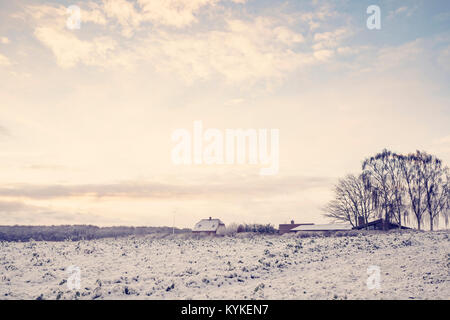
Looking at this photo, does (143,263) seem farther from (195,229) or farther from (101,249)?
(195,229)

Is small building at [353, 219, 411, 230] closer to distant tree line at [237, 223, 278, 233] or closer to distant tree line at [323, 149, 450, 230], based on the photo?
distant tree line at [323, 149, 450, 230]

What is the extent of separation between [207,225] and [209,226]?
835 millimetres

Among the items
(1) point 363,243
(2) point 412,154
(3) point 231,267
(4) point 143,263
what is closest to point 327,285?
(3) point 231,267

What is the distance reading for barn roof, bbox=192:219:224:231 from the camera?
83.3m

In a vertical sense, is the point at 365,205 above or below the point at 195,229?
above

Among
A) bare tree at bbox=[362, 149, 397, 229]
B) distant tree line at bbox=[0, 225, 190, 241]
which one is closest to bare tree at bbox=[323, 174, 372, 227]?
bare tree at bbox=[362, 149, 397, 229]

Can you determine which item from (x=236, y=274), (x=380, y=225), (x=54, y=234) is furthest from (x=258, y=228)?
(x=236, y=274)

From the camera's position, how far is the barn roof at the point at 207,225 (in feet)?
273

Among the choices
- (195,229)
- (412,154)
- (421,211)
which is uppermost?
(412,154)

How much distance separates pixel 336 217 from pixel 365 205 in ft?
27.9

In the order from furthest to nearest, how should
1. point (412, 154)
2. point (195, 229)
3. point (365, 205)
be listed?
point (195, 229) → point (365, 205) → point (412, 154)
